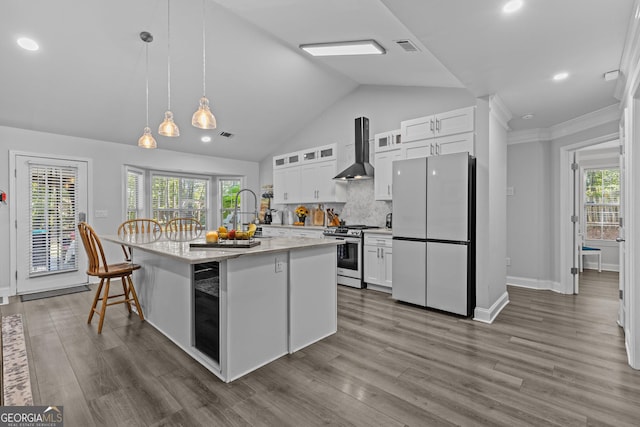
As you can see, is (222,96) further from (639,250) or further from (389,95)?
(639,250)

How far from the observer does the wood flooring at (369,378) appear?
1799 mm

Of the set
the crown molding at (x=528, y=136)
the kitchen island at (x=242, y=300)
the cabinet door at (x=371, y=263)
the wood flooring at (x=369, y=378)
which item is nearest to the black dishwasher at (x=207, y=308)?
the kitchen island at (x=242, y=300)

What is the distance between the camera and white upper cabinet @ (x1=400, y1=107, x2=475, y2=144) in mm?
3707

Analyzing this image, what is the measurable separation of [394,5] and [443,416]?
2.49 m

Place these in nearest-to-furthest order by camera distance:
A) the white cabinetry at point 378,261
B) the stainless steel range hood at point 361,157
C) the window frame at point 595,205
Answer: the white cabinetry at point 378,261 → the stainless steel range hood at point 361,157 → the window frame at point 595,205

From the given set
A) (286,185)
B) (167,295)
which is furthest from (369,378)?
(286,185)

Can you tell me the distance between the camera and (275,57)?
14.2 ft

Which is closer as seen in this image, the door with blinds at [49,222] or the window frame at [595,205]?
the door with blinds at [49,222]

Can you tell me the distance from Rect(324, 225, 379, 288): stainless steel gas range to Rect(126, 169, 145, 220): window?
12.0 ft

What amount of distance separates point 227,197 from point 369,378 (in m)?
5.77

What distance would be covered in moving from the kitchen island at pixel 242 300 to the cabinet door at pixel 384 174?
2.12m

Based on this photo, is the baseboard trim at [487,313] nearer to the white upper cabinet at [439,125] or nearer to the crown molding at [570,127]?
the white upper cabinet at [439,125]

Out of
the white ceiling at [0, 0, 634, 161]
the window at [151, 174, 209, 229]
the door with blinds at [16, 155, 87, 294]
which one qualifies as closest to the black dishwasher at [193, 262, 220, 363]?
the white ceiling at [0, 0, 634, 161]

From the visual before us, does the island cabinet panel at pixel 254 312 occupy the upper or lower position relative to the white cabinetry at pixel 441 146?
lower
